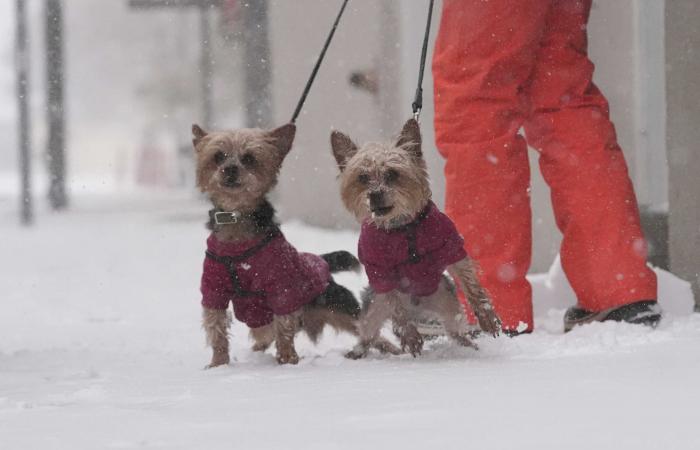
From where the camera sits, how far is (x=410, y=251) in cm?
320

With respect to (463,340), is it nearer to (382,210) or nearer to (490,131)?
(382,210)

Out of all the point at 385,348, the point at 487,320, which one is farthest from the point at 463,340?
Result: the point at 385,348

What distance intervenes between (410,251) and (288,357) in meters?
0.65

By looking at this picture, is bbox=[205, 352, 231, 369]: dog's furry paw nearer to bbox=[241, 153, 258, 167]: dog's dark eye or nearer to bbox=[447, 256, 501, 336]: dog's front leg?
bbox=[241, 153, 258, 167]: dog's dark eye

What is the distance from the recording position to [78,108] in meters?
58.6

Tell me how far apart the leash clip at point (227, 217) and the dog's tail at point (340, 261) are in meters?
0.57

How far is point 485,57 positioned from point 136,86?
146 ft

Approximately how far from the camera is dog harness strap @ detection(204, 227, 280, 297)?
11.3ft

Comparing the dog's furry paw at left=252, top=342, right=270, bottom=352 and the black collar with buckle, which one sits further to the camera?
the dog's furry paw at left=252, top=342, right=270, bottom=352

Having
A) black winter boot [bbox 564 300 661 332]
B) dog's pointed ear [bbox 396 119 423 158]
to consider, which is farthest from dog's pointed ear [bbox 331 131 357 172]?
black winter boot [bbox 564 300 661 332]

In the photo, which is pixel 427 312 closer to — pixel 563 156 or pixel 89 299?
pixel 563 156

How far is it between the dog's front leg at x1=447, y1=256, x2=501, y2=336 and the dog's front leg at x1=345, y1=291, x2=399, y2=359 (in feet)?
0.77

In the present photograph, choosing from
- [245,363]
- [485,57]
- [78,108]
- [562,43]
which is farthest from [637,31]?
[78,108]

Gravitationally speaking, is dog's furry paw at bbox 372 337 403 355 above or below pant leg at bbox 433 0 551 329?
below
